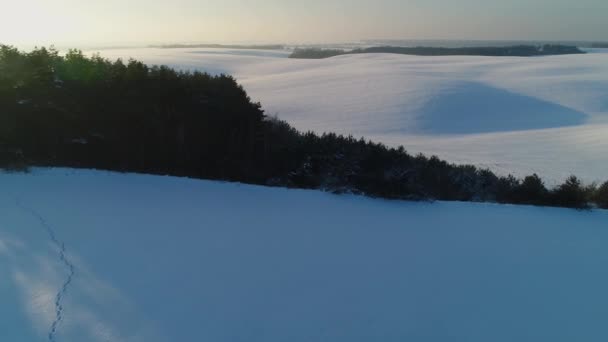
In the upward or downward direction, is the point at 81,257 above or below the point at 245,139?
below

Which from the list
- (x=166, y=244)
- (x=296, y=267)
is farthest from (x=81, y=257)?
(x=296, y=267)

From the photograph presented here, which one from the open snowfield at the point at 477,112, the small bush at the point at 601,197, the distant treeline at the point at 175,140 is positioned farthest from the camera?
the open snowfield at the point at 477,112

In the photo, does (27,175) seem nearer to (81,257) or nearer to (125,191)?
(125,191)

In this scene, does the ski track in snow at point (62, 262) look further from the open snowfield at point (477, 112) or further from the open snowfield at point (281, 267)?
the open snowfield at point (477, 112)

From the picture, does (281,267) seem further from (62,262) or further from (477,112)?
(477,112)

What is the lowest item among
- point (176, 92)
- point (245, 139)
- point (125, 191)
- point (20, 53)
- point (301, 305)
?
point (301, 305)

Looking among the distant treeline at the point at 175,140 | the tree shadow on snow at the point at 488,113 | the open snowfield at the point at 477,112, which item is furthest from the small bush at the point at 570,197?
the tree shadow on snow at the point at 488,113

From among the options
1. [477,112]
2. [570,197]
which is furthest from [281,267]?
[477,112]
